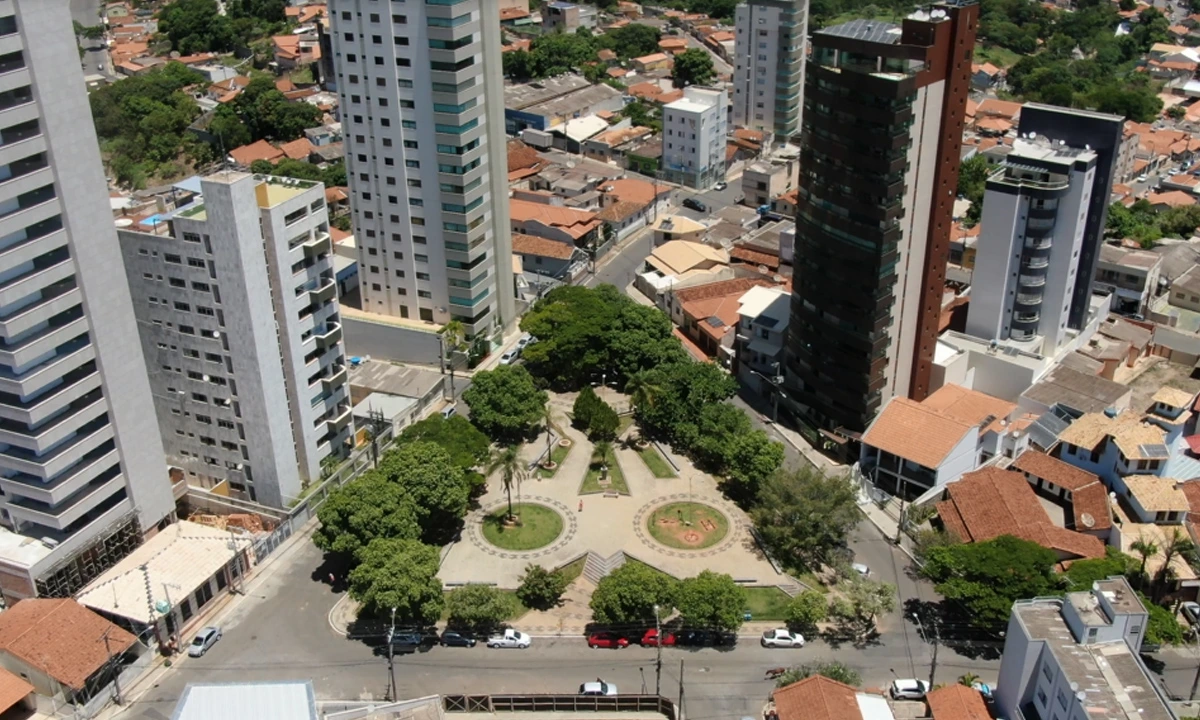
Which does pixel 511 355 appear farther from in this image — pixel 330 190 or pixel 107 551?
pixel 330 190

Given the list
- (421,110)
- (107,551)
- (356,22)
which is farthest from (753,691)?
(356,22)

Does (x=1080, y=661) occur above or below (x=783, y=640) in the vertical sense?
above

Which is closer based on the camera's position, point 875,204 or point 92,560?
point 92,560

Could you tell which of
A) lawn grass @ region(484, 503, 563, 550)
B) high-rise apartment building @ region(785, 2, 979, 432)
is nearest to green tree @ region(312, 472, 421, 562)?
lawn grass @ region(484, 503, 563, 550)

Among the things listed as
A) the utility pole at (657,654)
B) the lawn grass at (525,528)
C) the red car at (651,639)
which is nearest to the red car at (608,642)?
the red car at (651,639)

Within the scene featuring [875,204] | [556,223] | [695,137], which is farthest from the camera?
[695,137]

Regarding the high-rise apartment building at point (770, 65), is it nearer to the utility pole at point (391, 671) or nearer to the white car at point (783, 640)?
the white car at point (783, 640)

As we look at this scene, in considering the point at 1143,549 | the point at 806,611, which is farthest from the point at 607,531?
the point at 1143,549

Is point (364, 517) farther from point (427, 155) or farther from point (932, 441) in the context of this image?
point (932, 441)
